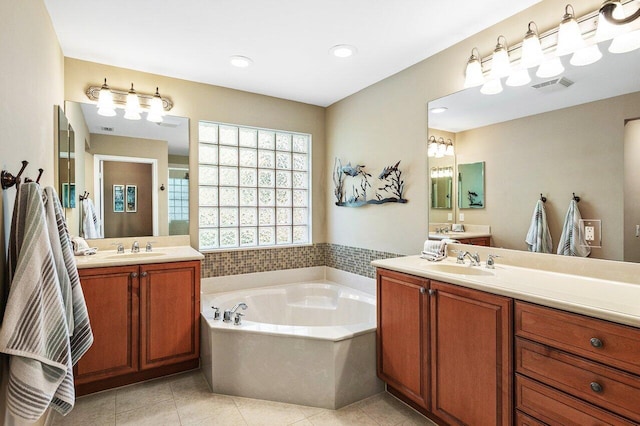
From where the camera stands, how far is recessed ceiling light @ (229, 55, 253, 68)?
8.63 feet

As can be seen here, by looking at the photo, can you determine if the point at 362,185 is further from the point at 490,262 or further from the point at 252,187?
the point at 490,262

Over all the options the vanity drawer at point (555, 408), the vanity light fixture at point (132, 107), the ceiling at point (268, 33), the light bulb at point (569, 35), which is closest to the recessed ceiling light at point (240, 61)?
the ceiling at point (268, 33)

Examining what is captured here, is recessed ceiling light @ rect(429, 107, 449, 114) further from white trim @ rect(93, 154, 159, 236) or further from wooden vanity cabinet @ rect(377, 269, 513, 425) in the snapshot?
white trim @ rect(93, 154, 159, 236)

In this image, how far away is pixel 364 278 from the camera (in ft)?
10.6

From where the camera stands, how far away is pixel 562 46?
5.75ft

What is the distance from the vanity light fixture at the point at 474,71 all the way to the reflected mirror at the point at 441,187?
59 centimetres

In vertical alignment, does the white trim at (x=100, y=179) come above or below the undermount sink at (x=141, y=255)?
above

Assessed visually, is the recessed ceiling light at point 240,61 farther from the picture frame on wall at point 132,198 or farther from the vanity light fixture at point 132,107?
the picture frame on wall at point 132,198

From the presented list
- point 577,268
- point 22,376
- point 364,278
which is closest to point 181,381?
point 22,376

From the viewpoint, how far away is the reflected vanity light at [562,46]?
159 cm

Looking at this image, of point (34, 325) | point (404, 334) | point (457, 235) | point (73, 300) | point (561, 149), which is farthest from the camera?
point (457, 235)

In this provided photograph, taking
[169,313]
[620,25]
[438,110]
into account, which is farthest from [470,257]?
[169,313]

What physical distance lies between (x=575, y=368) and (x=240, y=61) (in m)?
2.83

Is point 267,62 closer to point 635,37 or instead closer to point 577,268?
point 635,37
